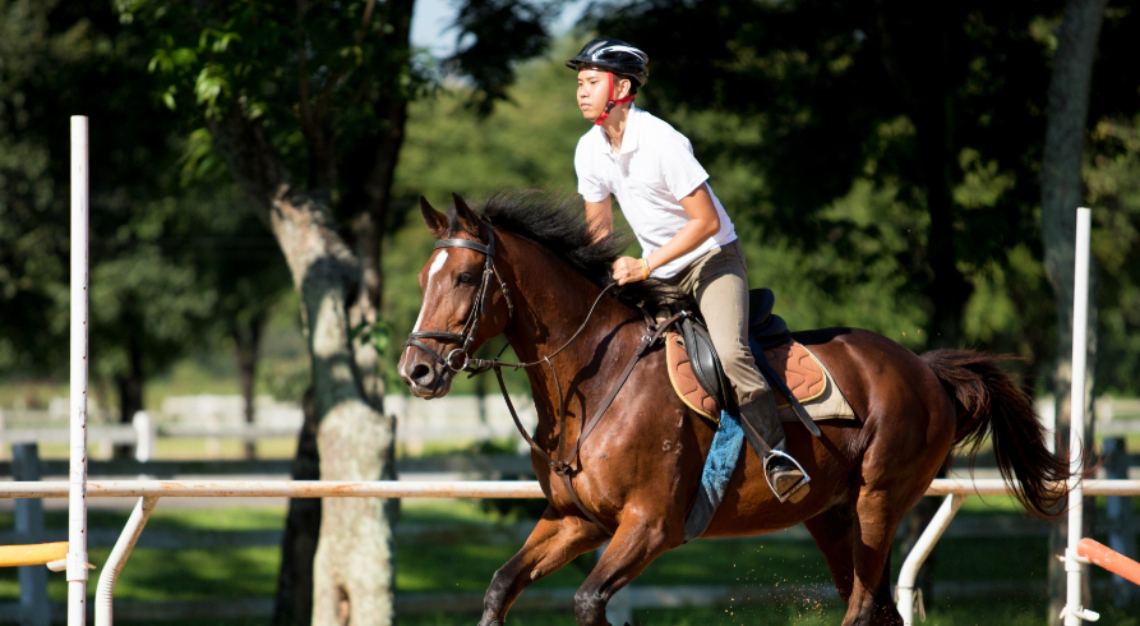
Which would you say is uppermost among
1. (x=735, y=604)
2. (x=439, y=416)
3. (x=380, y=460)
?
(x=380, y=460)

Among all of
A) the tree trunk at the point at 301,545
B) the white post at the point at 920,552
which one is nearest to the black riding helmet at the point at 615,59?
the white post at the point at 920,552

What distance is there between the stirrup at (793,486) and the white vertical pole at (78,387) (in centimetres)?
264

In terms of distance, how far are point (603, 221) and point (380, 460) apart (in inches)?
143

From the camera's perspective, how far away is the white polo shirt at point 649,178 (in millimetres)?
5398

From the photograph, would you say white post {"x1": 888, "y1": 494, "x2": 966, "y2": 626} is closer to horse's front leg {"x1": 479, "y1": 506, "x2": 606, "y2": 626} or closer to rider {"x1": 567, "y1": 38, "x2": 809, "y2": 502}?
rider {"x1": 567, "y1": 38, "x2": 809, "y2": 502}

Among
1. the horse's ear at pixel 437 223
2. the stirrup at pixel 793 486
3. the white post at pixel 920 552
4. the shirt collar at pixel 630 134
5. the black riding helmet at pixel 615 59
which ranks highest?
the black riding helmet at pixel 615 59

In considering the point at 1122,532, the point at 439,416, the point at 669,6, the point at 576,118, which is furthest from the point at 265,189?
the point at 439,416

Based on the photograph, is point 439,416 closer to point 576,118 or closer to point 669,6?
point 576,118

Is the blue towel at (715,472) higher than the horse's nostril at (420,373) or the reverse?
the reverse

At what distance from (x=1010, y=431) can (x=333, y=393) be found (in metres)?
4.34

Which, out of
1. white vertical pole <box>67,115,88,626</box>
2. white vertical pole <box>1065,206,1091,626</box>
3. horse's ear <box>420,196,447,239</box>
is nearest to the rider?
horse's ear <box>420,196,447,239</box>

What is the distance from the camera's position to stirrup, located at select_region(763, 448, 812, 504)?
18.2 ft

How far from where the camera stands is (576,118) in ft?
112

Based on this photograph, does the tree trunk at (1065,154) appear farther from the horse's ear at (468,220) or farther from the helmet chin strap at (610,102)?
the horse's ear at (468,220)
